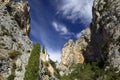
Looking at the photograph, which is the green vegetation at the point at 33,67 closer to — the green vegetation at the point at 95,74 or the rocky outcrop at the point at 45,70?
the rocky outcrop at the point at 45,70

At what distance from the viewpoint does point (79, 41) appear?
601 feet

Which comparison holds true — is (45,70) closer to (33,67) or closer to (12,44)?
(12,44)

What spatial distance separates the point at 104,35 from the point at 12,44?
59.5 metres

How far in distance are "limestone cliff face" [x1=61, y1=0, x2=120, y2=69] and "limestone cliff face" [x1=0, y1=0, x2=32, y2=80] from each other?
35.3 metres

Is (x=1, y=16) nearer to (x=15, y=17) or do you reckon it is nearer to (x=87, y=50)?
(x=15, y=17)

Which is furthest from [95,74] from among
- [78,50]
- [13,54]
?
[78,50]

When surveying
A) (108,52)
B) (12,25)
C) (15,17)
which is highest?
(15,17)

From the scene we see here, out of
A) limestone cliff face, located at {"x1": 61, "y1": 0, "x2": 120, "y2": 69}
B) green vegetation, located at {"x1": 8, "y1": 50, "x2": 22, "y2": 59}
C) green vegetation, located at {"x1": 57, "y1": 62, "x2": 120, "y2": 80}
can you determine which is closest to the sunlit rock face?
limestone cliff face, located at {"x1": 61, "y1": 0, "x2": 120, "y2": 69}

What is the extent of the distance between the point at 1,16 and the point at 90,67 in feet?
199

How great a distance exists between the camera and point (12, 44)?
270ft

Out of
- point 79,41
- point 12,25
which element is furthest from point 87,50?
point 12,25

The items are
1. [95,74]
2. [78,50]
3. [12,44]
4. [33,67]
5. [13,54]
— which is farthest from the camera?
[78,50]

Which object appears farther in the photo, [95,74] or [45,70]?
[95,74]

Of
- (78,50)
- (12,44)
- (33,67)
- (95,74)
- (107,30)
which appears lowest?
(33,67)
